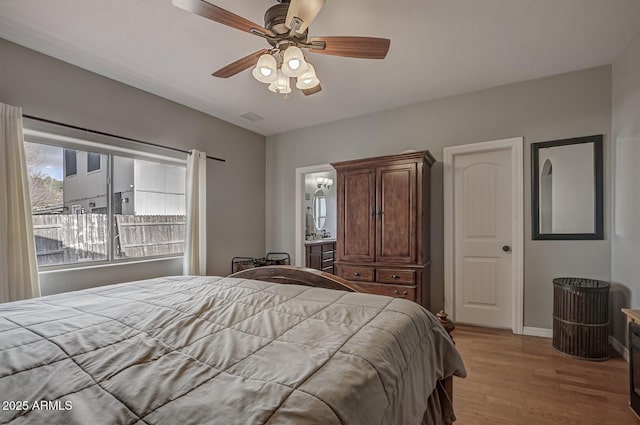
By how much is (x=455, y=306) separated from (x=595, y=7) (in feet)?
9.57

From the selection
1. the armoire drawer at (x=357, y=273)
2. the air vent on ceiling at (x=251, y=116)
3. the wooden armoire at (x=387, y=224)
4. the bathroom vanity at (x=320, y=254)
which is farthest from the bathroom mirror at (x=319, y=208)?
the armoire drawer at (x=357, y=273)

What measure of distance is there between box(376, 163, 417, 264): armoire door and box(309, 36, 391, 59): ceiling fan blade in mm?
1586

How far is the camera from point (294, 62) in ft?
5.83

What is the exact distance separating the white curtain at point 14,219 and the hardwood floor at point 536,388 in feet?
10.8

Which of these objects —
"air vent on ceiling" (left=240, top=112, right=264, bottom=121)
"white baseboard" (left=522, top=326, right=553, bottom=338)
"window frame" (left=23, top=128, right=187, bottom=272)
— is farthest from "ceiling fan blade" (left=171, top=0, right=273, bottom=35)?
"white baseboard" (left=522, top=326, right=553, bottom=338)

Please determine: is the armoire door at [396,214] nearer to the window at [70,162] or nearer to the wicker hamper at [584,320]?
the wicker hamper at [584,320]

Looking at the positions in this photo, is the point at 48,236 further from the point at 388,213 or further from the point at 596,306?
the point at 596,306

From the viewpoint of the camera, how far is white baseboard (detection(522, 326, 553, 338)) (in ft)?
9.75

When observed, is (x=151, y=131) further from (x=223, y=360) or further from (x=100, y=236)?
(x=223, y=360)

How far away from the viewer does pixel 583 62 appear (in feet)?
9.00

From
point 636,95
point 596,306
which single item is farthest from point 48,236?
point 636,95

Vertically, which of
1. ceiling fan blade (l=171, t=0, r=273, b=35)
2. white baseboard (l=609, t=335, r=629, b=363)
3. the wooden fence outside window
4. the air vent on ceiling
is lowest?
white baseboard (l=609, t=335, r=629, b=363)

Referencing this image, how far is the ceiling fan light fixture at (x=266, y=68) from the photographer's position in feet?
Answer: 6.14

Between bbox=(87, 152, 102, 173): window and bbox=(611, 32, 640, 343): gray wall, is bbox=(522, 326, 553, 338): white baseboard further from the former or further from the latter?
bbox=(87, 152, 102, 173): window
